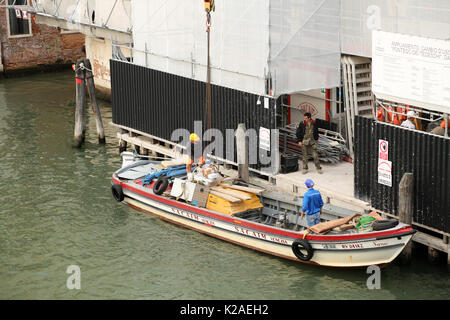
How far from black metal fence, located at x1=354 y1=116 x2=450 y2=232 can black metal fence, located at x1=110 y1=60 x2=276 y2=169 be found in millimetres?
3594

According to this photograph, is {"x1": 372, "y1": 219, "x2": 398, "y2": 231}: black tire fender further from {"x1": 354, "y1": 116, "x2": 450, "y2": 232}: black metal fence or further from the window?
the window

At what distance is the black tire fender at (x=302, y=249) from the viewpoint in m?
20.9

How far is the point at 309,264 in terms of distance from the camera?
21531 millimetres

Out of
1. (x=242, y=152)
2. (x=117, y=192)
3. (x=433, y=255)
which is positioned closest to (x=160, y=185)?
(x=117, y=192)

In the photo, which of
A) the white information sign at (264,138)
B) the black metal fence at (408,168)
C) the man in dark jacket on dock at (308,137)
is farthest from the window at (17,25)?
the black metal fence at (408,168)

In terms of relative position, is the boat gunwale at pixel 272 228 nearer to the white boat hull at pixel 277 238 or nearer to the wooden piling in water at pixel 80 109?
the white boat hull at pixel 277 238

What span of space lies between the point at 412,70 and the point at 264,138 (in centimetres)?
594

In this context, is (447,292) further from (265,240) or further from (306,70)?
(306,70)

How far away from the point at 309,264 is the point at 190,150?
7.62 m

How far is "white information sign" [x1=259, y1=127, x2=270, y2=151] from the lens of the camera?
25016 mm

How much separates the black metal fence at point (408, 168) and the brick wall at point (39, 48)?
31515 millimetres

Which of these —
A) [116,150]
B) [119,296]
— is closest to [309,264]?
[119,296]

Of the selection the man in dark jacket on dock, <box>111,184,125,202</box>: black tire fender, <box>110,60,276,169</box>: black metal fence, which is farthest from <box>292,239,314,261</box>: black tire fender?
<box>111,184,125,202</box>: black tire fender
